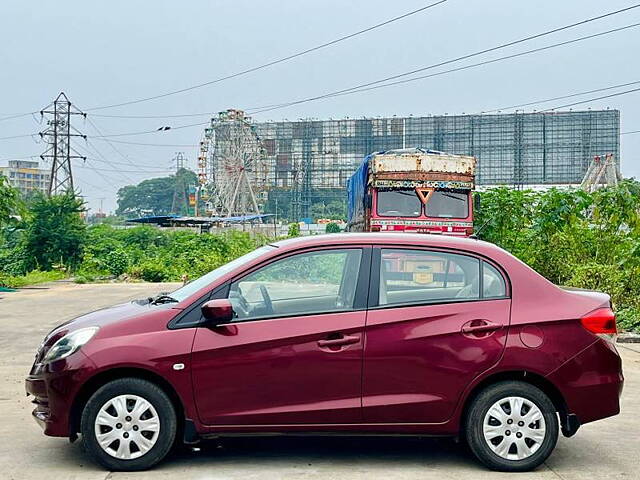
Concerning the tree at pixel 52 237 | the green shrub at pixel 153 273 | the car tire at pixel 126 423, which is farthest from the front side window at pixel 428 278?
the tree at pixel 52 237

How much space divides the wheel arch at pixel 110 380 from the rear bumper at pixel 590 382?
248 centimetres

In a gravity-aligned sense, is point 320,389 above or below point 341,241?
below

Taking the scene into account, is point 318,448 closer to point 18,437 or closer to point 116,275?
point 18,437

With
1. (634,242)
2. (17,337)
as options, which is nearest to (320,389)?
(17,337)

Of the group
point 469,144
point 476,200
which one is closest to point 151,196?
point 469,144

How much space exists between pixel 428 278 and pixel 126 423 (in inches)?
89.3

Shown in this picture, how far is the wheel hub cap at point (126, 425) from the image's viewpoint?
217 inches

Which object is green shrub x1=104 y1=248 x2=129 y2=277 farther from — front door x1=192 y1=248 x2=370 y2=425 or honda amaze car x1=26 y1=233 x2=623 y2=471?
front door x1=192 y1=248 x2=370 y2=425

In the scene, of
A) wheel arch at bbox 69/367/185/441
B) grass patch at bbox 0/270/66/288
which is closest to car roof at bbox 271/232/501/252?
wheel arch at bbox 69/367/185/441

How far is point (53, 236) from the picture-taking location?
3516cm

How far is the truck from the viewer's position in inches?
701

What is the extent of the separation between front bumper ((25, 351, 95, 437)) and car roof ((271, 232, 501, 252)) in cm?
158

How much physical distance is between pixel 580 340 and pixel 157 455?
9.56 ft

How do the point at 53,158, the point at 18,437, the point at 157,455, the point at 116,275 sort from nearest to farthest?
the point at 157,455 < the point at 18,437 < the point at 116,275 < the point at 53,158
